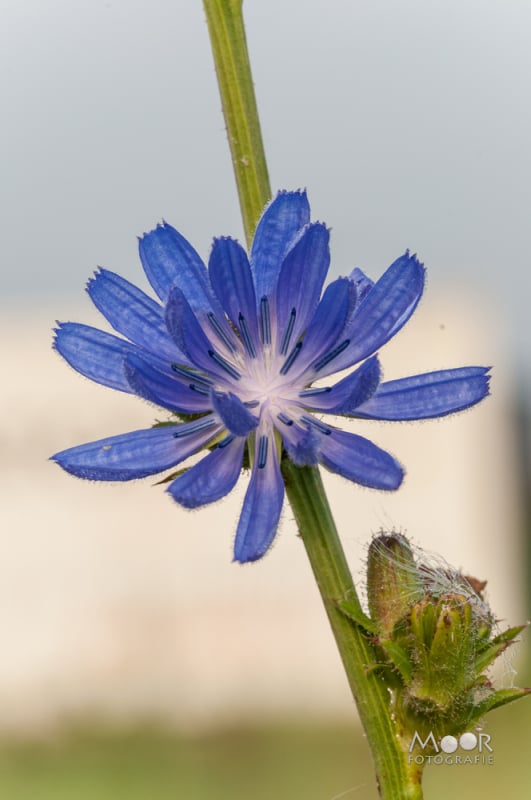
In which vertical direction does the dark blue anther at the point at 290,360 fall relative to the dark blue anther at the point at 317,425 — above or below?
above

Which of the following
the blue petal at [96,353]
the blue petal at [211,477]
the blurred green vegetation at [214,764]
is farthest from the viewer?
the blurred green vegetation at [214,764]

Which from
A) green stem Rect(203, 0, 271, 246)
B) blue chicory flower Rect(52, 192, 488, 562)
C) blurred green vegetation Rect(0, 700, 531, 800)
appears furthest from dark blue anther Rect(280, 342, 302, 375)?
blurred green vegetation Rect(0, 700, 531, 800)

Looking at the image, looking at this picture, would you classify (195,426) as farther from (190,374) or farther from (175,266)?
(175,266)

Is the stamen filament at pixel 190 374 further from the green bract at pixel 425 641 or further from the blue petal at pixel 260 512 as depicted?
the green bract at pixel 425 641

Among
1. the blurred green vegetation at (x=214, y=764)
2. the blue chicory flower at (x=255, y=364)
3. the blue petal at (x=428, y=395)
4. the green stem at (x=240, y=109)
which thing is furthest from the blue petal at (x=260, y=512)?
the blurred green vegetation at (x=214, y=764)

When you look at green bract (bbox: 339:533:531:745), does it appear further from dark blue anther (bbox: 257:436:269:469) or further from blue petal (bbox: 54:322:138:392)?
blue petal (bbox: 54:322:138:392)

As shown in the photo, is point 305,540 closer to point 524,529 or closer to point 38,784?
point 38,784
